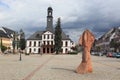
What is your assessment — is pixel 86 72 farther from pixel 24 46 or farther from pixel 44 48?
pixel 24 46

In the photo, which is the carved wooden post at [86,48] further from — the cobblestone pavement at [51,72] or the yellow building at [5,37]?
the yellow building at [5,37]

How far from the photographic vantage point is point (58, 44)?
130m

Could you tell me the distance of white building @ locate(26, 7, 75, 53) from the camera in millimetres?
152625

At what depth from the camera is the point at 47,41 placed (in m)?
156

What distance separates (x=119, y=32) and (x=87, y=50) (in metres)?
134

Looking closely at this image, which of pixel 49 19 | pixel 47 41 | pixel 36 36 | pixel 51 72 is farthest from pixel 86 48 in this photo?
pixel 36 36

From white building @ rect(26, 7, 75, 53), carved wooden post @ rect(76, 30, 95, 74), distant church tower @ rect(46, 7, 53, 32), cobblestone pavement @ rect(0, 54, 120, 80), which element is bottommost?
cobblestone pavement @ rect(0, 54, 120, 80)

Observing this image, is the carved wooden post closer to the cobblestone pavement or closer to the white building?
the cobblestone pavement

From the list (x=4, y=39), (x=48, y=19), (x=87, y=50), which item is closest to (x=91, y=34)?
(x=87, y=50)

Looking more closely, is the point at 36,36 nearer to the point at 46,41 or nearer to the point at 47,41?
the point at 46,41

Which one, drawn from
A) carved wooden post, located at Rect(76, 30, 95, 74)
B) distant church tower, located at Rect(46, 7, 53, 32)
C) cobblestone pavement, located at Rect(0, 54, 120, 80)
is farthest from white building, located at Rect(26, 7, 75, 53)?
carved wooden post, located at Rect(76, 30, 95, 74)

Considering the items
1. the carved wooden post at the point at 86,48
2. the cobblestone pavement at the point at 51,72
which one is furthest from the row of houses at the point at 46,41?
the carved wooden post at the point at 86,48

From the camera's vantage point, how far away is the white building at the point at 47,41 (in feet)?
501

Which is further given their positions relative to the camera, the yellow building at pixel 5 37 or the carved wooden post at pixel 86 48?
the yellow building at pixel 5 37
